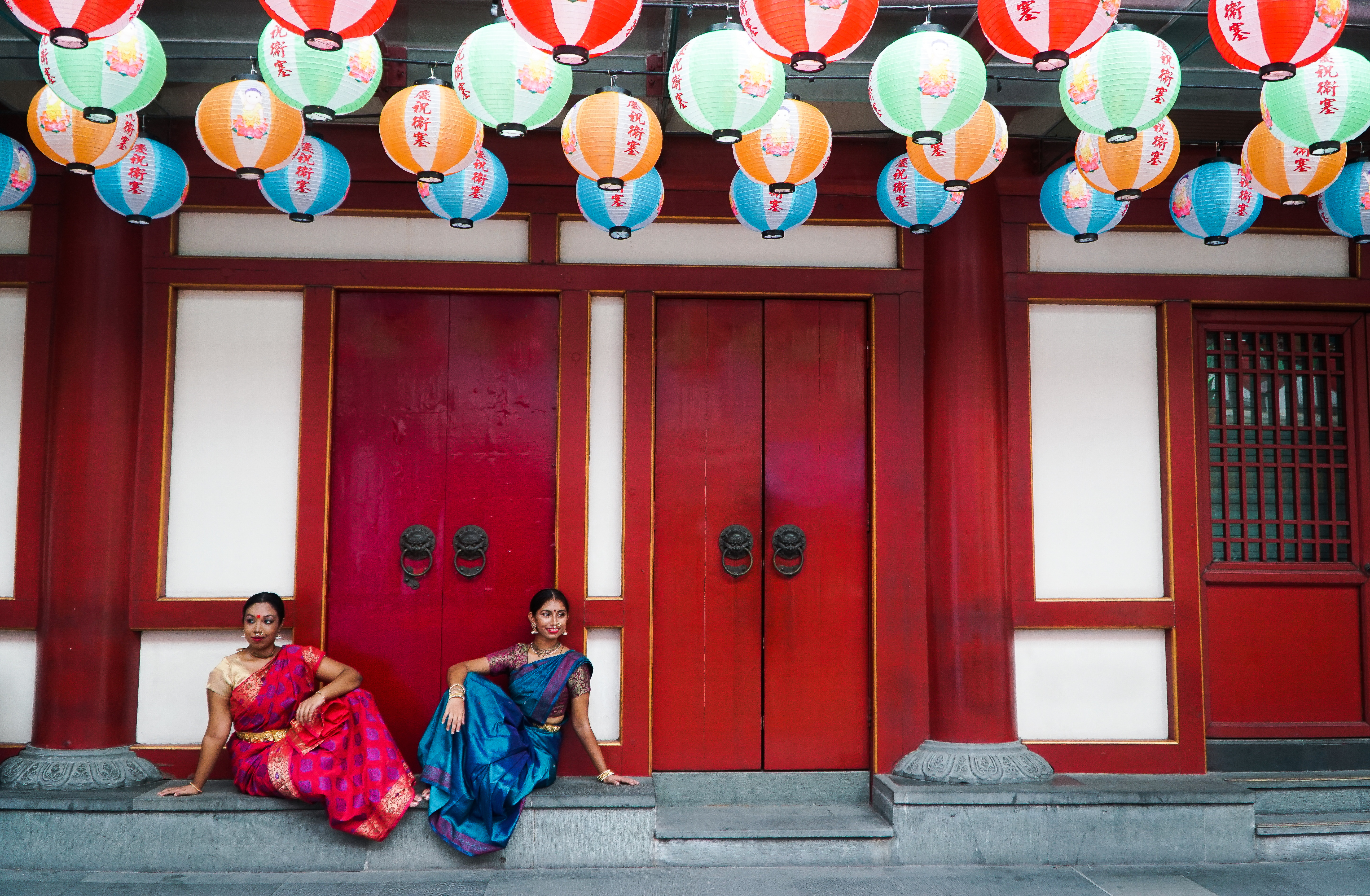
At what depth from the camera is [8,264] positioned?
16.4 ft

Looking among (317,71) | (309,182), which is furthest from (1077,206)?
(309,182)

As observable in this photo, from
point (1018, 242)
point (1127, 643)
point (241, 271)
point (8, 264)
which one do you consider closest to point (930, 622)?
point (1127, 643)

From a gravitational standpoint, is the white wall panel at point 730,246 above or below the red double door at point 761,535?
above

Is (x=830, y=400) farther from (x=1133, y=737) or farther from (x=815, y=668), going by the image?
(x=1133, y=737)

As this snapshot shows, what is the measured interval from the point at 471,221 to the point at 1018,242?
2909 mm

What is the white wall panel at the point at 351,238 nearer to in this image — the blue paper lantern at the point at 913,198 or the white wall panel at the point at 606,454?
the white wall panel at the point at 606,454

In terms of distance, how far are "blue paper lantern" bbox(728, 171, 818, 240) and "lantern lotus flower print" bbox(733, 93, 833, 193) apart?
0.38 m

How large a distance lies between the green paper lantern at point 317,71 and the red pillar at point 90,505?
2141mm

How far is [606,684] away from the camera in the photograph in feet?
16.6

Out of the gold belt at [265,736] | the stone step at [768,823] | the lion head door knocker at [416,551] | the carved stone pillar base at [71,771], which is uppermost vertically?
the lion head door knocker at [416,551]

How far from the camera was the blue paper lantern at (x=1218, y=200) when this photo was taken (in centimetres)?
407

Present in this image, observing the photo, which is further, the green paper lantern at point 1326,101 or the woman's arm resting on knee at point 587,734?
the woman's arm resting on knee at point 587,734

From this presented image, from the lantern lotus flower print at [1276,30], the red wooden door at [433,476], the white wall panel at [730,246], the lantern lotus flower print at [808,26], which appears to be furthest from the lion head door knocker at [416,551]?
the lantern lotus flower print at [1276,30]

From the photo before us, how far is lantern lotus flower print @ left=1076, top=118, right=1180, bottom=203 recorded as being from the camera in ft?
12.2
